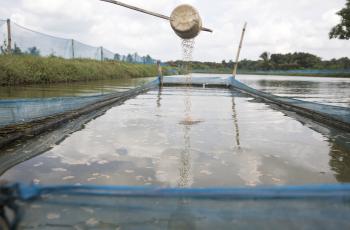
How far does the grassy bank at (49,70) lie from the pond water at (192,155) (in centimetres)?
1182

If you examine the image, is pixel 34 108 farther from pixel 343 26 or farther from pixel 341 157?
pixel 343 26

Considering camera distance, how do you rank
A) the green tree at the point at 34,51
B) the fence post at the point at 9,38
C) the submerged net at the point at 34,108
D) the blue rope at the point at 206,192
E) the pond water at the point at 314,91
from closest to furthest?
the blue rope at the point at 206,192 → the submerged net at the point at 34,108 → the pond water at the point at 314,91 → the fence post at the point at 9,38 → the green tree at the point at 34,51

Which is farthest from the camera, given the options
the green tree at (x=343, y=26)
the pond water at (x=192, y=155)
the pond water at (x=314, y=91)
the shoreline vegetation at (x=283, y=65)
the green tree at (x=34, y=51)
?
the shoreline vegetation at (x=283, y=65)

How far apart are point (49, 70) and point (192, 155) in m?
19.4

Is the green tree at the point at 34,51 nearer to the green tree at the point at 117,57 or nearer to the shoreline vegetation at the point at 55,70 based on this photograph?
the shoreline vegetation at the point at 55,70

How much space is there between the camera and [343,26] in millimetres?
39781

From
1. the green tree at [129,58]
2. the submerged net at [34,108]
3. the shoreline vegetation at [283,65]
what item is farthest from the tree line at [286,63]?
the submerged net at [34,108]

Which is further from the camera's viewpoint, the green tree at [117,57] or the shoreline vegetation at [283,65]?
the shoreline vegetation at [283,65]

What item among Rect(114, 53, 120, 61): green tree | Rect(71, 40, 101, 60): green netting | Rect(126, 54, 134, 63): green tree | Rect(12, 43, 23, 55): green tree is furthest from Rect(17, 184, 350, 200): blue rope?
Rect(126, 54, 134, 63): green tree

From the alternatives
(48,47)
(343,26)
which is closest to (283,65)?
(343,26)

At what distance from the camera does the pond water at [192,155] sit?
4685mm

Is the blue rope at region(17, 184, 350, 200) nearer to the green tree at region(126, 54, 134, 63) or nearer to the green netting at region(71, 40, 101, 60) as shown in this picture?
the green netting at region(71, 40, 101, 60)

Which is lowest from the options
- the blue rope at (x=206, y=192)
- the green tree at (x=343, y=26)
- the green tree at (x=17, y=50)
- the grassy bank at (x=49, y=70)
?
the blue rope at (x=206, y=192)

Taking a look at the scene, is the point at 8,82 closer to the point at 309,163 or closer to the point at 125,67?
the point at 309,163
